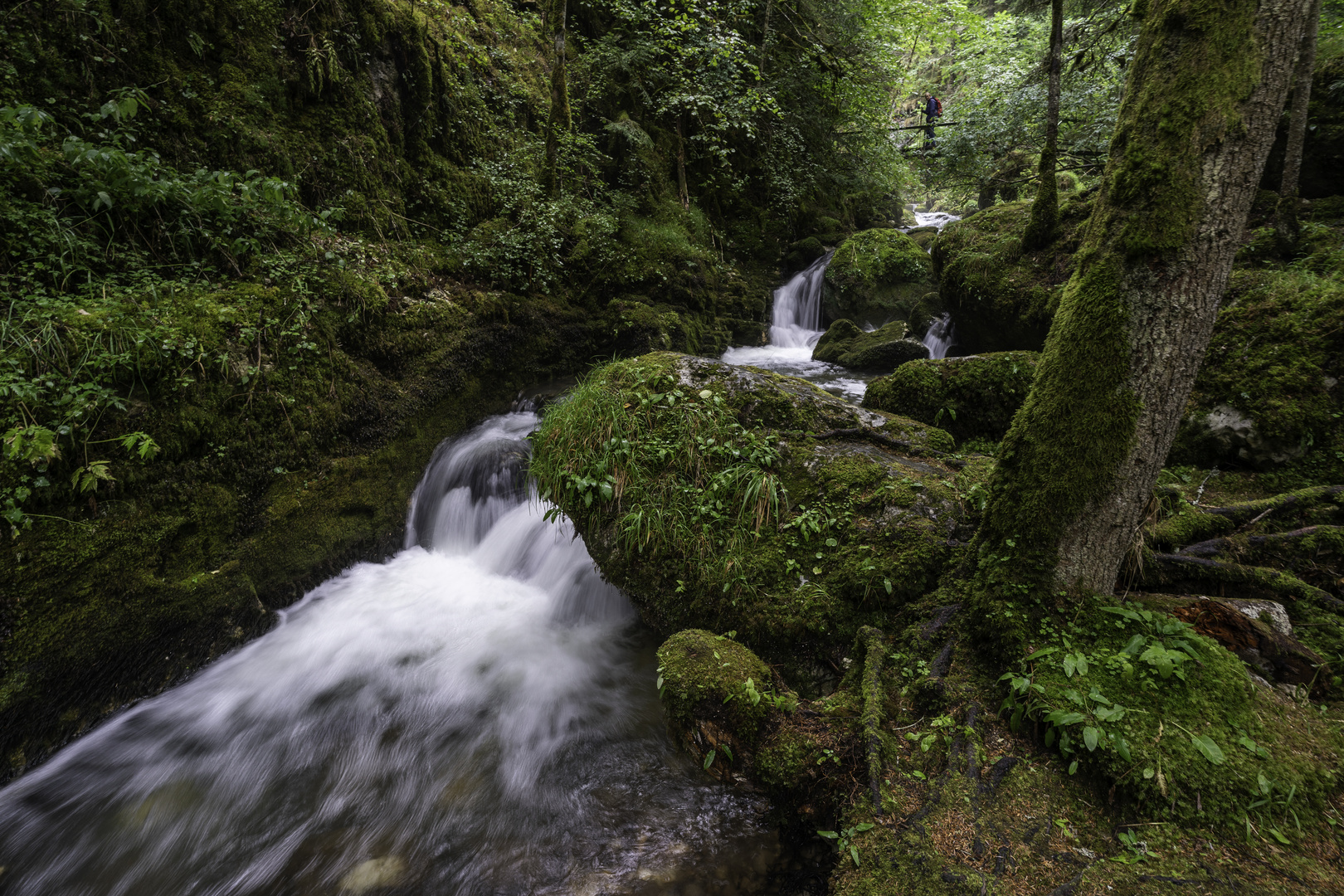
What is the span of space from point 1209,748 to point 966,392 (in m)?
4.16

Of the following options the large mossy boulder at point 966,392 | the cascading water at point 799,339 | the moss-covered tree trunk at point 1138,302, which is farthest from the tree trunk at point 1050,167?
the moss-covered tree trunk at point 1138,302

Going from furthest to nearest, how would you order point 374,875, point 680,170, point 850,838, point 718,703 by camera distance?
point 680,170, point 374,875, point 718,703, point 850,838

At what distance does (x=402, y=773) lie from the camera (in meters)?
3.78

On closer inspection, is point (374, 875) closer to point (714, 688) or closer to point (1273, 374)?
point (714, 688)

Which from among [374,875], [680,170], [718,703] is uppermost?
[680,170]

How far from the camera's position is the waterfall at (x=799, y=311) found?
516 inches

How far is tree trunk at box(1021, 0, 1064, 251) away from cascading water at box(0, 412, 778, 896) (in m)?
7.98

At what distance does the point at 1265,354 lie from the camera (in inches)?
169

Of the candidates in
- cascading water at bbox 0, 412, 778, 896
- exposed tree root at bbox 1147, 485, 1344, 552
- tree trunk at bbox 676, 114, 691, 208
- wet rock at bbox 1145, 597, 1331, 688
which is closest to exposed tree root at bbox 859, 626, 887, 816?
cascading water at bbox 0, 412, 778, 896

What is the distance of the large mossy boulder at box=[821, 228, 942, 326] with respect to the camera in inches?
511

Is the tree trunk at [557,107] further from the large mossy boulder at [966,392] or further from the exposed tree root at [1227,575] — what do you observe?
the exposed tree root at [1227,575]

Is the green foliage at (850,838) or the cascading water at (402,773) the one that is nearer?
the green foliage at (850,838)

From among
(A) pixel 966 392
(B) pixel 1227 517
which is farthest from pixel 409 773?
(A) pixel 966 392

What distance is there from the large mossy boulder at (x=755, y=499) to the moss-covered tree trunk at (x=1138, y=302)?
0.80m
